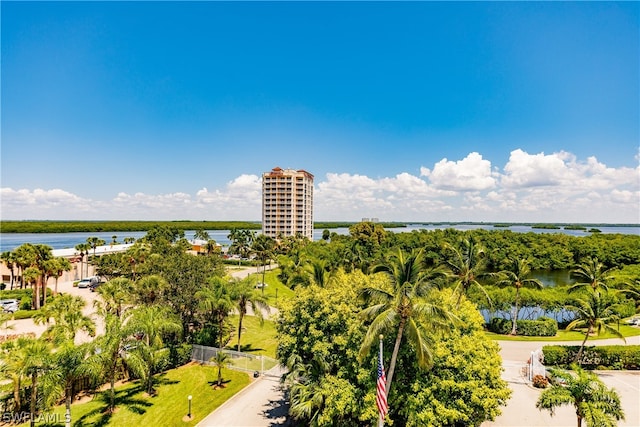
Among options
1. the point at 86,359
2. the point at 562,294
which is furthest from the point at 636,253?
the point at 86,359

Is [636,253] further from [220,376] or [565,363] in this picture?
[220,376]

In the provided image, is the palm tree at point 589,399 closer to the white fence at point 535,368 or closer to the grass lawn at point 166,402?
the white fence at point 535,368

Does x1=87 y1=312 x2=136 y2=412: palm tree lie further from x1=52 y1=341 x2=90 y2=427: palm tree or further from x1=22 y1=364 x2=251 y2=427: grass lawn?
x1=22 y1=364 x2=251 y2=427: grass lawn

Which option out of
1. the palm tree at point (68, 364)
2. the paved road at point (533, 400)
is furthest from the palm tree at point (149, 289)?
the paved road at point (533, 400)

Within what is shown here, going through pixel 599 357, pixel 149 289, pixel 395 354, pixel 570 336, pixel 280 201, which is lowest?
pixel 570 336

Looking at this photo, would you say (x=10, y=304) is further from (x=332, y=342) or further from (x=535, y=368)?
(x=535, y=368)

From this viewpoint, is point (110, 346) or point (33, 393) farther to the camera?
point (110, 346)

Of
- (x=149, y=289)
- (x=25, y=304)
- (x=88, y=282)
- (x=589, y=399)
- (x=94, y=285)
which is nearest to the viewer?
(x=589, y=399)

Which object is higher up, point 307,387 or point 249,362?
point 307,387

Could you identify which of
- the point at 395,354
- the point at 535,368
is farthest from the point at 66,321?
the point at 535,368
